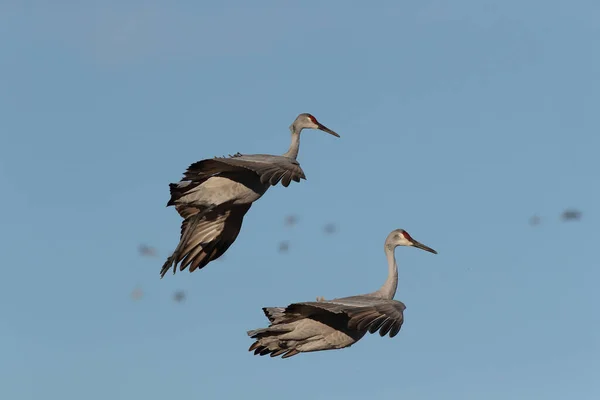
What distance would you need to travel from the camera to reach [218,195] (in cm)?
3444

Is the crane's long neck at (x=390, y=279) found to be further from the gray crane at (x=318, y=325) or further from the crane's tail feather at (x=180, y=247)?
the crane's tail feather at (x=180, y=247)

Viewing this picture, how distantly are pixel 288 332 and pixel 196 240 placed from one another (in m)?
3.80

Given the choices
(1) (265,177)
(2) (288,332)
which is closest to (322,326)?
(2) (288,332)

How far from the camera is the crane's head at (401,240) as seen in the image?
36062 mm

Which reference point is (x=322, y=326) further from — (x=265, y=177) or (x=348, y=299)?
(x=265, y=177)

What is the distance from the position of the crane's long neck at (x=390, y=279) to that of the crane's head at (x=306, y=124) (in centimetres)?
368

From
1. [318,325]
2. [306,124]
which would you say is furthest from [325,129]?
[318,325]

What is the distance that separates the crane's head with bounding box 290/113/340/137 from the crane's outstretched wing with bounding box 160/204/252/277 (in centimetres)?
282

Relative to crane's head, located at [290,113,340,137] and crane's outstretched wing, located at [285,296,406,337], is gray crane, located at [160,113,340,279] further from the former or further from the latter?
crane's outstretched wing, located at [285,296,406,337]

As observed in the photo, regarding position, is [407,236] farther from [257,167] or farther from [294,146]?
[257,167]

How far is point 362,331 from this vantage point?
1299 inches

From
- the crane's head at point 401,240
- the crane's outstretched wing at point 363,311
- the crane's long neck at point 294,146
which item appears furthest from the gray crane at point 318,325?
the crane's long neck at point 294,146

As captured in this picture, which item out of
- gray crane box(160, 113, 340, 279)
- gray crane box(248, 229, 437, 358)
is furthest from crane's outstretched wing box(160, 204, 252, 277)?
gray crane box(248, 229, 437, 358)

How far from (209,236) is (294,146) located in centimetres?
289
